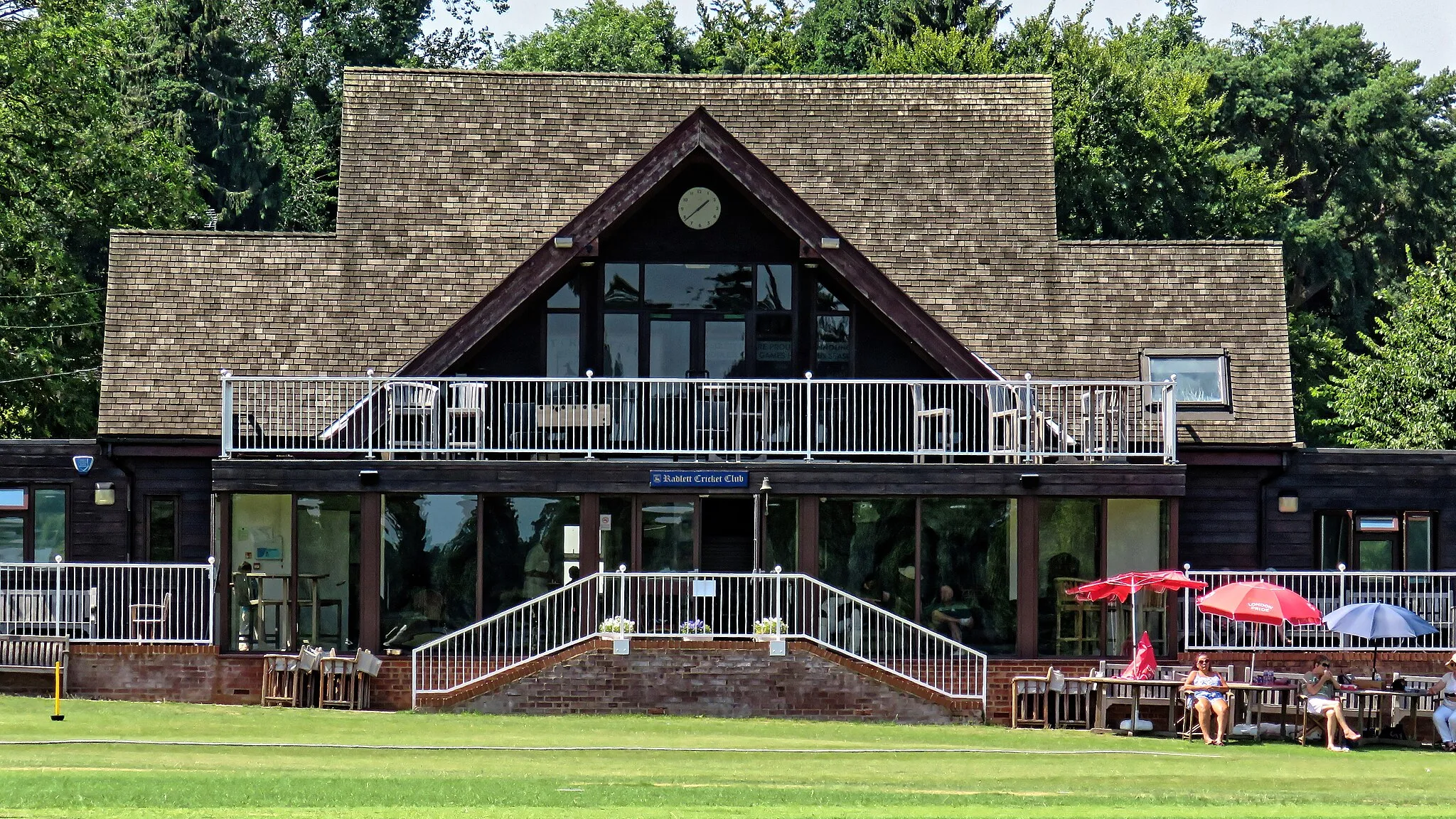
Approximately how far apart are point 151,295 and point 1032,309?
1248cm

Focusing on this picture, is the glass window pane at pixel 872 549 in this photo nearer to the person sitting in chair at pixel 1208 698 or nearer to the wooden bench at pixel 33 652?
the person sitting in chair at pixel 1208 698

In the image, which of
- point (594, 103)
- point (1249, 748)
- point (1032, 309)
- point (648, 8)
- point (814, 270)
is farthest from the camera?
point (648, 8)

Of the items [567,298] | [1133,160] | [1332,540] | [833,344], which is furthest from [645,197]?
[1133,160]

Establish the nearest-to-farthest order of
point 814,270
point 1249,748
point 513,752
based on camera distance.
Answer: point 513,752 < point 1249,748 < point 814,270

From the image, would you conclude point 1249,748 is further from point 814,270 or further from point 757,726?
point 814,270

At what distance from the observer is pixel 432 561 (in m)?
28.0

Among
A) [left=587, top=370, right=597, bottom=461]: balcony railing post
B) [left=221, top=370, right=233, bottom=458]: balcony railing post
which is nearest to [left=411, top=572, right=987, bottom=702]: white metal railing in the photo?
[left=587, top=370, right=597, bottom=461]: balcony railing post

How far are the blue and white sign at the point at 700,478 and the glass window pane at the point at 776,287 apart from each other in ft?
11.0

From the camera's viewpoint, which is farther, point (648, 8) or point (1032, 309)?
point (648, 8)

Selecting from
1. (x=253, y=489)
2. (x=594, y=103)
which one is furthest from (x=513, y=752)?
(x=594, y=103)

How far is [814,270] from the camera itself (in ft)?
98.5

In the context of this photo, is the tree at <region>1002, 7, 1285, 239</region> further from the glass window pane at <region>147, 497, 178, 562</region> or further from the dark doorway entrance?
the glass window pane at <region>147, 497, 178, 562</region>

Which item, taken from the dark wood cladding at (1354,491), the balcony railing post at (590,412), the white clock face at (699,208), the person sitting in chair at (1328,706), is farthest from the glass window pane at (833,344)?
the person sitting in chair at (1328,706)

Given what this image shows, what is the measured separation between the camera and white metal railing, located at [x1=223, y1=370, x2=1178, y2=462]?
91.2ft
